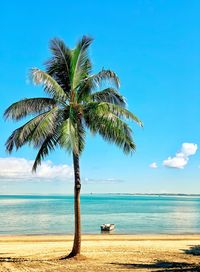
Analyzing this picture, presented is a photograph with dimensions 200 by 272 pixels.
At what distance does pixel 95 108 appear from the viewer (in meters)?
16.0

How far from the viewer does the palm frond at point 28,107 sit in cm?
1625

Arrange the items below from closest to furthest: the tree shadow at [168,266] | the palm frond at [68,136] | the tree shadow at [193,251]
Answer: the tree shadow at [168,266], the palm frond at [68,136], the tree shadow at [193,251]

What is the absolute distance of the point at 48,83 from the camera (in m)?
16.0

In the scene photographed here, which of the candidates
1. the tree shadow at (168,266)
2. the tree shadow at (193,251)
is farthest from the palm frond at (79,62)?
the tree shadow at (193,251)

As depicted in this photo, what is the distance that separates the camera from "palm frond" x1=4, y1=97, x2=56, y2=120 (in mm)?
16250

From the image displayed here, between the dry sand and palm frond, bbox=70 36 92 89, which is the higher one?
palm frond, bbox=70 36 92 89

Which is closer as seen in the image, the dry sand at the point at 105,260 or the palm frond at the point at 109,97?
the dry sand at the point at 105,260

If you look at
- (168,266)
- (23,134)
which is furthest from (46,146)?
(168,266)

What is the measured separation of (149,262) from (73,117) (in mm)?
6451

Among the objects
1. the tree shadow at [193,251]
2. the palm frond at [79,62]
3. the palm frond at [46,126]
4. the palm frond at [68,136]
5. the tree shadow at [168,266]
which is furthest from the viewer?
the tree shadow at [193,251]

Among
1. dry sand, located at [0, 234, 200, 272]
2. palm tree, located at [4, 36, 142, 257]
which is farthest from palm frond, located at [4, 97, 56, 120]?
dry sand, located at [0, 234, 200, 272]

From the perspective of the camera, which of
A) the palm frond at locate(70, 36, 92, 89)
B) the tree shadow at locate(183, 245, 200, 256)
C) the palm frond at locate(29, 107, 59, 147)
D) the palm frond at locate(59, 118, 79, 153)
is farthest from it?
the tree shadow at locate(183, 245, 200, 256)

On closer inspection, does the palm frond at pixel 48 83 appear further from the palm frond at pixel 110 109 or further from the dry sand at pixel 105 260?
the dry sand at pixel 105 260

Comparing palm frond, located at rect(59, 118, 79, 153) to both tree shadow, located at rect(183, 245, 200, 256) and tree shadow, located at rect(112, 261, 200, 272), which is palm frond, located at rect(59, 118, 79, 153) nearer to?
tree shadow, located at rect(112, 261, 200, 272)
